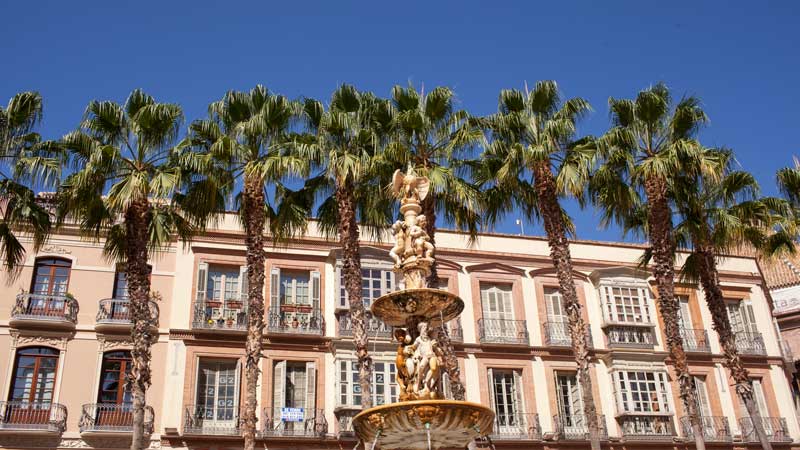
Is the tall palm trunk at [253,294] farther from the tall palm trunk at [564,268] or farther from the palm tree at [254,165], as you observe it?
the tall palm trunk at [564,268]

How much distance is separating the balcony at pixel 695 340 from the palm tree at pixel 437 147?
47.4 feet

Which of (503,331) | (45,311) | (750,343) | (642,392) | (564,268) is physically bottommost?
(642,392)

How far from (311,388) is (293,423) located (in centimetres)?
146

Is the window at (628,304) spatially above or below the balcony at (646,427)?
above

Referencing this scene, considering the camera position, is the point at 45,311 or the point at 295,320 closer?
the point at 45,311

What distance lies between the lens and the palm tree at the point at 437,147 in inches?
787

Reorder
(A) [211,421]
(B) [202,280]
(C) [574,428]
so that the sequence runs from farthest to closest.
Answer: (C) [574,428]
(B) [202,280]
(A) [211,421]

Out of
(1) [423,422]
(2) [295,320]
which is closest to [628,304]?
(2) [295,320]

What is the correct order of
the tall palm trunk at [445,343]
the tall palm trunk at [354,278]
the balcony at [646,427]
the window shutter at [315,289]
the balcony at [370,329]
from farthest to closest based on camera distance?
the balcony at [646,427] → the window shutter at [315,289] → the balcony at [370,329] → the tall palm trunk at [445,343] → the tall palm trunk at [354,278]

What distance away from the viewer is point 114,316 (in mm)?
25891

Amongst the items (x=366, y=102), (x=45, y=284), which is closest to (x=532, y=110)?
(x=366, y=102)

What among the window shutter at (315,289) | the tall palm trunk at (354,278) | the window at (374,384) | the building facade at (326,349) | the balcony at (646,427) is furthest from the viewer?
the balcony at (646,427)

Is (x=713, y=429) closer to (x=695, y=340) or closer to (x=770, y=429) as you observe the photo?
(x=770, y=429)

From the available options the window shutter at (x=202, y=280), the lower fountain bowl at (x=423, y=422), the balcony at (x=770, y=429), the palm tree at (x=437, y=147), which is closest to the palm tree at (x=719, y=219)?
the palm tree at (x=437, y=147)
